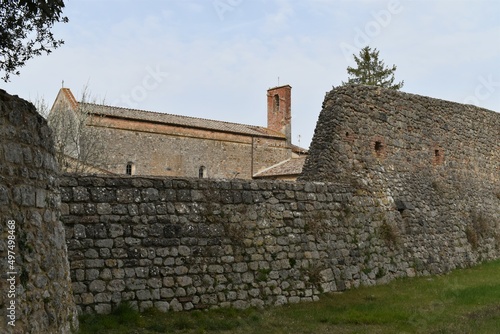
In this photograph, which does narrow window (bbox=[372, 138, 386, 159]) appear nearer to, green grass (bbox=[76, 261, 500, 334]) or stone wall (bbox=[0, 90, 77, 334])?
green grass (bbox=[76, 261, 500, 334])

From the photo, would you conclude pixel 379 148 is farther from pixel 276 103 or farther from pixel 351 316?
pixel 276 103

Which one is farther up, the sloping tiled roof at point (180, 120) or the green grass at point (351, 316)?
the sloping tiled roof at point (180, 120)

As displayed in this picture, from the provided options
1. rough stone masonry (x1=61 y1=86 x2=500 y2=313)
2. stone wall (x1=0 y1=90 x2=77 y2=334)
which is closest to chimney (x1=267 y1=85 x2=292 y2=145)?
rough stone masonry (x1=61 y1=86 x2=500 y2=313)

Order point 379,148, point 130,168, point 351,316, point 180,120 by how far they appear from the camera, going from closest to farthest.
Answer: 1. point 351,316
2. point 379,148
3. point 130,168
4. point 180,120

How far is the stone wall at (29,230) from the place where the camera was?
5207mm

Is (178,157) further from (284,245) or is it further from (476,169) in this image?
(284,245)

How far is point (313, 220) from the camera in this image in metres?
11.8

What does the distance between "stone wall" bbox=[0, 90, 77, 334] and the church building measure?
1110 inches

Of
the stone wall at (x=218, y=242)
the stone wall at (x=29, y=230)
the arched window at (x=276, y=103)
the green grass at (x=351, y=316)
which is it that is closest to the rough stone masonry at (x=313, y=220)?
the stone wall at (x=218, y=242)

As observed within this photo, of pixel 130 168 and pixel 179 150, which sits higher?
pixel 179 150

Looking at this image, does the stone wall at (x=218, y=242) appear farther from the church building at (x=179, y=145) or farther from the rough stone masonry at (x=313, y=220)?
the church building at (x=179, y=145)

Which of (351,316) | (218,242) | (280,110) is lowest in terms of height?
(351,316)

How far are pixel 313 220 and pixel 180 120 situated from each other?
30.7m

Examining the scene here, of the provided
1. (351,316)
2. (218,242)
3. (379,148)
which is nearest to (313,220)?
(218,242)
